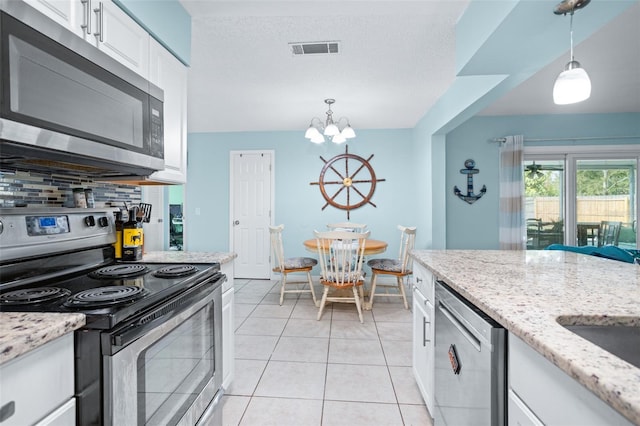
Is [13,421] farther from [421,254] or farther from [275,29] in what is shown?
[275,29]

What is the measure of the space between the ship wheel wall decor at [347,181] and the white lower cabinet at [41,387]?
4.14 m

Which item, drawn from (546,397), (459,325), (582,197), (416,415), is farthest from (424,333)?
(582,197)

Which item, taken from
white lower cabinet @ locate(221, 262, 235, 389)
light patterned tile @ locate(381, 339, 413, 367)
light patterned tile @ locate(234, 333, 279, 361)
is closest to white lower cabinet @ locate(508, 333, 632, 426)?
white lower cabinet @ locate(221, 262, 235, 389)

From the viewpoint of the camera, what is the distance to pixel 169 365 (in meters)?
1.14

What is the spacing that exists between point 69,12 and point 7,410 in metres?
1.29

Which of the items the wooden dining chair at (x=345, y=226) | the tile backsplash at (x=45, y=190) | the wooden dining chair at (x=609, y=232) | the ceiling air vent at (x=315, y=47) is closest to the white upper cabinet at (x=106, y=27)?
the tile backsplash at (x=45, y=190)

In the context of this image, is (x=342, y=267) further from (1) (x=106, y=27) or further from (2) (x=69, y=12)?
(2) (x=69, y=12)

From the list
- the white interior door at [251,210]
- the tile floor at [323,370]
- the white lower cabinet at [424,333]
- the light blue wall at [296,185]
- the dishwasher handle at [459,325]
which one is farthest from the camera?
the white interior door at [251,210]

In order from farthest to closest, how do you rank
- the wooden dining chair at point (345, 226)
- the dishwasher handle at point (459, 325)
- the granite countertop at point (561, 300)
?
the wooden dining chair at point (345, 226) < the dishwasher handle at point (459, 325) < the granite countertop at point (561, 300)

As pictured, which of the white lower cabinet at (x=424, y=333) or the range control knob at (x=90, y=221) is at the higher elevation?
the range control knob at (x=90, y=221)

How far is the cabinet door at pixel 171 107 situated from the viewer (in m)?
1.67

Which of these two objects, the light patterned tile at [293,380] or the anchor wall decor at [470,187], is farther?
the anchor wall decor at [470,187]

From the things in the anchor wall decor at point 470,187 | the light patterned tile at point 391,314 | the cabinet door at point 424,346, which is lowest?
the light patterned tile at point 391,314

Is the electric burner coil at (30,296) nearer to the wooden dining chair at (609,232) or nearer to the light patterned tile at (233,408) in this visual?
the light patterned tile at (233,408)
